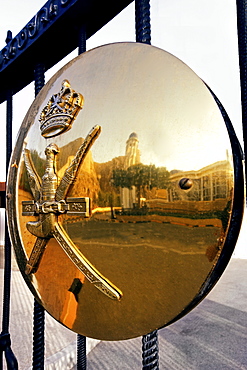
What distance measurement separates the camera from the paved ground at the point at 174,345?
185 centimetres

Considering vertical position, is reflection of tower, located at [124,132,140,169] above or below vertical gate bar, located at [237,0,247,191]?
below

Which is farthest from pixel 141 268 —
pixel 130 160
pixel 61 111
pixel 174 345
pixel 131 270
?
pixel 174 345

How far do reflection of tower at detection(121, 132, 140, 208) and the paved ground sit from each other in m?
1.58

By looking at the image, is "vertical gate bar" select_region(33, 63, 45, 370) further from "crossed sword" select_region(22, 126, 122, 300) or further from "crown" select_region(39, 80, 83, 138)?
"crown" select_region(39, 80, 83, 138)

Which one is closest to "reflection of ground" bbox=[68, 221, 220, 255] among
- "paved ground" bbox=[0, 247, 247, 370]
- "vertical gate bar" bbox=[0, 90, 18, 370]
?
"vertical gate bar" bbox=[0, 90, 18, 370]

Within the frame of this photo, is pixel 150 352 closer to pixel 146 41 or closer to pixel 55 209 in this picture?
pixel 55 209

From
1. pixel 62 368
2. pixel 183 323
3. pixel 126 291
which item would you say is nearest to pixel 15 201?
pixel 126 291

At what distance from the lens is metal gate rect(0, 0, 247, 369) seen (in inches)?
17.5

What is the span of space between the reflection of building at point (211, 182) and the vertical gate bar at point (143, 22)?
287mm

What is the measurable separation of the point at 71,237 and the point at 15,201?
191mm

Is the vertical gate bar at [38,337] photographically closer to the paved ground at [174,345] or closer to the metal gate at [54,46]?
the metal gate at [54,46]

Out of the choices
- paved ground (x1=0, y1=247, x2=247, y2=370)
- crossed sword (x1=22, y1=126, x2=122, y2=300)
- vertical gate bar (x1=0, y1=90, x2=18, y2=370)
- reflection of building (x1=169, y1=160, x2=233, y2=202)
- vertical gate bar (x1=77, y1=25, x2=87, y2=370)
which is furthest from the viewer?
paved ground (x1=0, y1=247, x2=247, y2=370)

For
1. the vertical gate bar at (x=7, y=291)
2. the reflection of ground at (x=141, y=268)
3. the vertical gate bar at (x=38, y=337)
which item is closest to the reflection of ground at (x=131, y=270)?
the reflection of ground at (x=141, y=268)

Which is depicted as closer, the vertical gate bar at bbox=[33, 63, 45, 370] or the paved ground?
the vertical gate bar at bbox=[33, 63, 45, 370]
